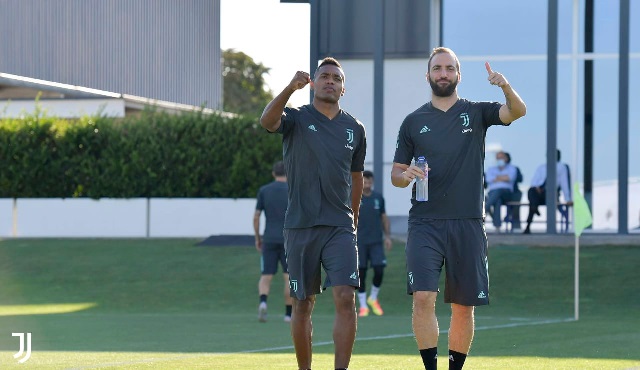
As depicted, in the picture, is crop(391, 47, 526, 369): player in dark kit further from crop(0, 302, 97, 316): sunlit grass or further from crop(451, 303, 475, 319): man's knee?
crop(0, 302, 97, 316): sunlit grass

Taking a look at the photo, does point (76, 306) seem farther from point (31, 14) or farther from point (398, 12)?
point (31, 14)

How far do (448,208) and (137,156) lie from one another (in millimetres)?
22926

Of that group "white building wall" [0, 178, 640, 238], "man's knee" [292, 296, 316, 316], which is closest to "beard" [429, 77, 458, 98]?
"man's knee" [292, 296, 316, 316]

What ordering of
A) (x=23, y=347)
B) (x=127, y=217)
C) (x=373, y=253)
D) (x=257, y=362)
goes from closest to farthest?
(x=257, y=362) → (x=23, y=347) → (x=373, y=253) → (x=127, y=217)

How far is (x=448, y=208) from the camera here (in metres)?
8.60

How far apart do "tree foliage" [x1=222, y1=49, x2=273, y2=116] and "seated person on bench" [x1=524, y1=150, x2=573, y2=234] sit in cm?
4944

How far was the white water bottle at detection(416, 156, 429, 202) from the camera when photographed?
8438 mm

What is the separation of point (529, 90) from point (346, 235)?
2024 cm

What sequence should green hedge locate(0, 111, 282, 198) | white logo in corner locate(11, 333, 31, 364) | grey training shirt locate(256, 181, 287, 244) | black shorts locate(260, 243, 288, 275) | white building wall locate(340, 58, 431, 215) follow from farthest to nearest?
green hedge locate(0, 111, 282, 198) < white building wall locate(340, 58, 431, 215) < black shorts locate(260, 243, 288, 275) < grey training shirt locate(256, 181, 287, 244) < white logo in corner locate(11, 333, 31, 364)

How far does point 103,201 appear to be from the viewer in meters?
31.0

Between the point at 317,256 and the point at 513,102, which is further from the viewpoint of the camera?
the point at 317,256

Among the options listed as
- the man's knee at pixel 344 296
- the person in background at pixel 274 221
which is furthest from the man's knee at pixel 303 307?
the person in background at pixel 274 221

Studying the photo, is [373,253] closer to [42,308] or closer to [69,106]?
[42,308]

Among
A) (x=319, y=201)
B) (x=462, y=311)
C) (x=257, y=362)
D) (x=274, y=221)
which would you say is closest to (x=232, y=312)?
(x=274, y=221)
